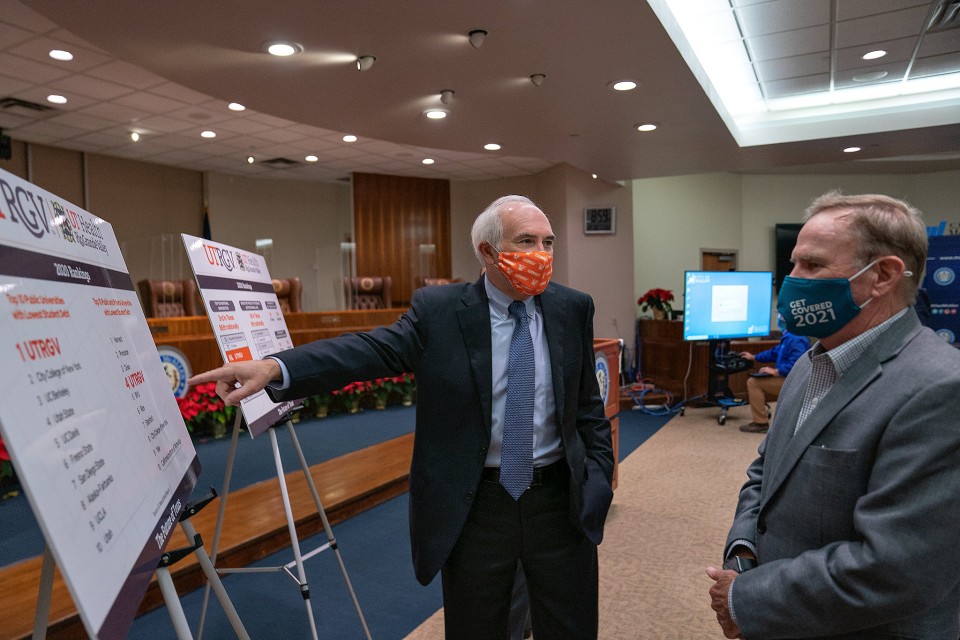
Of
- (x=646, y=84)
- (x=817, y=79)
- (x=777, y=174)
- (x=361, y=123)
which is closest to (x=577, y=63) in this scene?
(x=646, y=84)

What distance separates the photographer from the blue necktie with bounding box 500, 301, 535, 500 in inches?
62.0

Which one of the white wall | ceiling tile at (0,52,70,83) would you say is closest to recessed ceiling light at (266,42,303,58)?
ceiling tile at (0,52,70,83)

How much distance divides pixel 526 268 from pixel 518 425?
42 cm

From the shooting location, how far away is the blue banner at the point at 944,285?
487cm

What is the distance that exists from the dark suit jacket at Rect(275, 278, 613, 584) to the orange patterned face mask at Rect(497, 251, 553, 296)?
0.38 ft

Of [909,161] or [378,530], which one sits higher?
[909,161]

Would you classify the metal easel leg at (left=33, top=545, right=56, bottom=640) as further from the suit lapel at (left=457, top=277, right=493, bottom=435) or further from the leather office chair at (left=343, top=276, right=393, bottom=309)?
the leather office chair at (left=343, top=276, right=393, bottom=309)

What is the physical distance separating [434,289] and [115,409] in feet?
2.87

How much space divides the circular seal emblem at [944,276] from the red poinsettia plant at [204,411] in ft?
20.7

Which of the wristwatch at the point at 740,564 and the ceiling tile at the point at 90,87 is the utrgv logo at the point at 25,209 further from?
the ceiling tile at the point at 90,87

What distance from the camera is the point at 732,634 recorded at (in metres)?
1.21

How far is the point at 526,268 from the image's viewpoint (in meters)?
1.61

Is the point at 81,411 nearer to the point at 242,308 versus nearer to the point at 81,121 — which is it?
the point at 242,308

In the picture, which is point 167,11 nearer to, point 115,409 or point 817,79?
point 115,409
